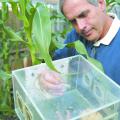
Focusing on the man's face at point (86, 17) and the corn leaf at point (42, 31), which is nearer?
the corn leaf at point (42, 31)

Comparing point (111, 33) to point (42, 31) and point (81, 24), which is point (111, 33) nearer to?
point (81, 24)

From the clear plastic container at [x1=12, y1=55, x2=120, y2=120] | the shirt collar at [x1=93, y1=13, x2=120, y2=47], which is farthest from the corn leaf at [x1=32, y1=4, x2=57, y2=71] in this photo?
the shirt collar at [x1=93, y1=13, x2=120, y2=47]

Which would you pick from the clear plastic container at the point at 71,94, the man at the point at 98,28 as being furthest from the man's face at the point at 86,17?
the clear plastic container at the point at 71,94

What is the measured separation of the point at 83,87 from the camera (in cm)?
76

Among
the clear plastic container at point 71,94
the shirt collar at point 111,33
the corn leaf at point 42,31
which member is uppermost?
the corn leaf at point 42,31

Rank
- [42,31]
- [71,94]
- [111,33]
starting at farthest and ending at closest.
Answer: [111,33] → [71,94] → [42,31]

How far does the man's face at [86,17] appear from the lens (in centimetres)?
83

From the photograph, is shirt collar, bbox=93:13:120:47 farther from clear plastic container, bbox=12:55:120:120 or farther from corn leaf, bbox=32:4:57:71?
corn leaf, bbox=32:4:57:71

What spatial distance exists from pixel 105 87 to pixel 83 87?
5.4 inches

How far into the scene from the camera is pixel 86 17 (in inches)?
33.2

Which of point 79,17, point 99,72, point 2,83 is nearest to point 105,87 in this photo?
point 99,72

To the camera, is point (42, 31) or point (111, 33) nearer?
point (42, 31)

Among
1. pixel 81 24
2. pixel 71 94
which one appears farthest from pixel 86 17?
pixel 71 94

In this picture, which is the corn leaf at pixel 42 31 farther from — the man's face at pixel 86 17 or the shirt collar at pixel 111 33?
the shirt collar at pixel 111 33
